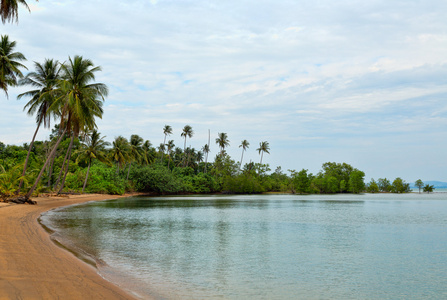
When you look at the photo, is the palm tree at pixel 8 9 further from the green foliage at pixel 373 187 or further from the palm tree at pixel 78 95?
the green foliage at pixel 373 187

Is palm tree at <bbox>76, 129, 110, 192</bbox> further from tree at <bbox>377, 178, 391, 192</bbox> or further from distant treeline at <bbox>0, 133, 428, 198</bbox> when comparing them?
tree at <bbox>377, 178, 391, 192</bbox>

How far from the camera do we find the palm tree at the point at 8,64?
26.6m

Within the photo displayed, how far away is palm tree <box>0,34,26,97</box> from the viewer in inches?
1047

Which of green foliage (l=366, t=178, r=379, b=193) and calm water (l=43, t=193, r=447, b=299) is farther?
green foliage (l=366, t=178, r=379, b=193)

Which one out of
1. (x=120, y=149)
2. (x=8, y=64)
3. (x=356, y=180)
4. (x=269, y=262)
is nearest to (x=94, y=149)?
(x=120, y=149)

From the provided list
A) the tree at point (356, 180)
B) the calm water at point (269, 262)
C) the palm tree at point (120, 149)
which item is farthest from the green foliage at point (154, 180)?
the tree at point (356, 180)

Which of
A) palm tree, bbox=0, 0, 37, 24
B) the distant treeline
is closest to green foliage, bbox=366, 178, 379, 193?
the distant treeline

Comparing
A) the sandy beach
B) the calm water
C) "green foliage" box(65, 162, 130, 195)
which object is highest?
"green foliage" box(65, 162, 130, 195)

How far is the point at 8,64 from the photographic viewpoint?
2688 cm

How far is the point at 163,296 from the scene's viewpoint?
7453 millimetres

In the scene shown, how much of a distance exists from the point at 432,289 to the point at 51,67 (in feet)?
126

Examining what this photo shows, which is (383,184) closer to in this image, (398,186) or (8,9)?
(398,186)

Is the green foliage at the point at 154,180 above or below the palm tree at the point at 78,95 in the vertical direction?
below

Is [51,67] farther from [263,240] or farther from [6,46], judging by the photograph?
[263,240]
